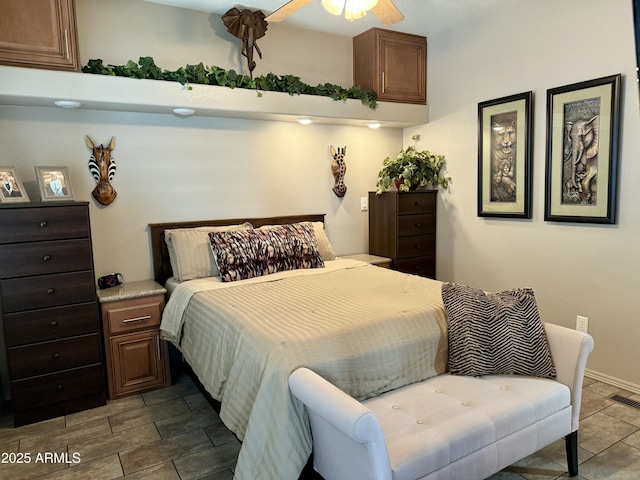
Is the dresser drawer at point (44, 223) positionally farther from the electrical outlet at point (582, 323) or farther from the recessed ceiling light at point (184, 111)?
→ the electrical outlet at point (582, 323)

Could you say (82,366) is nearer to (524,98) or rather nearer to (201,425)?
(201,425)

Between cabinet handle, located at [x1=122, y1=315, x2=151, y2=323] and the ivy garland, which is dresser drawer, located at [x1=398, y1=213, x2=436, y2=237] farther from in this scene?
cabinet handle, located at [x1=122, y1=315, x2=151, y2=323]

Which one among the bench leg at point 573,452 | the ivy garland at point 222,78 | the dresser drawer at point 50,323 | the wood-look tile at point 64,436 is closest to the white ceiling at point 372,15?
the ivy garland at point 222,78

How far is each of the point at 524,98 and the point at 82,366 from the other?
3.60 m

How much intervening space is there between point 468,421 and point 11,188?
9.26 ft

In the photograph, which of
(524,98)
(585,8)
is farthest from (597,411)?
(585,8)

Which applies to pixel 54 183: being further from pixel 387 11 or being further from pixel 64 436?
pixel 387 11

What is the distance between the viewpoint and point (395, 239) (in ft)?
13.1

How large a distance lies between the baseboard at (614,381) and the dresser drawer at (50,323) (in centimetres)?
336

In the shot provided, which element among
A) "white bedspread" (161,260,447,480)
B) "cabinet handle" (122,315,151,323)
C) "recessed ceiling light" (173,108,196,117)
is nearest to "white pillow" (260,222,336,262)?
"white bedspread" (161,260,447,480)

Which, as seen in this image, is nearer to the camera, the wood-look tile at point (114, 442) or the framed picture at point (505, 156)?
the wood-look tile at point (114, 442)

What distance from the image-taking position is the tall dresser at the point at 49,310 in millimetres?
2549

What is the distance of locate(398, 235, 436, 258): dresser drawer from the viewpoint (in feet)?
13.3

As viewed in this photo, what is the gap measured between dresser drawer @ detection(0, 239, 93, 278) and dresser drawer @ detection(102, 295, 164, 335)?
335 millimetres
